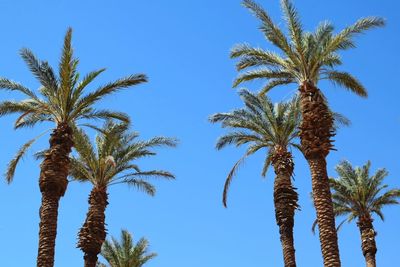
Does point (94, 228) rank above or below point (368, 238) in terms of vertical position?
below

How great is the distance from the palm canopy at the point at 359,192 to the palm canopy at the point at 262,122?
9.84m

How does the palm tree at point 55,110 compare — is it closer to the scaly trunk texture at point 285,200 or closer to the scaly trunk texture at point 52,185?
the scaly trunk texture at point 52,185

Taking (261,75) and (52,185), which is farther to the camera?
(261,75)

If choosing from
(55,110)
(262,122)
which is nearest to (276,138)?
(262,122)

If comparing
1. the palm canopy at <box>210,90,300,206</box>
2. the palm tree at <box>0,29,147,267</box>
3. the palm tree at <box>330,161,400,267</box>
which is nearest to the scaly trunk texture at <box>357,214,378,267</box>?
the palm tree at <box>330,161,400,267</box>

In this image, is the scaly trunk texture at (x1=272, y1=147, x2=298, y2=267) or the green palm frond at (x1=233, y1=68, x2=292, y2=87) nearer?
the green palm frond at (x1=233, y1=68, x2=292, y2=87)

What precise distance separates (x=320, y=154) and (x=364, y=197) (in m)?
18.0

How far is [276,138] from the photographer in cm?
3238

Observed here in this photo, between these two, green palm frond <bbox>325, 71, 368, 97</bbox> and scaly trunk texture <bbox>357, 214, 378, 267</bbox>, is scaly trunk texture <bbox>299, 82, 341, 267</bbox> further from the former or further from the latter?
scaly trunk texture <bbox>357, 214, 378, 267</bbox>

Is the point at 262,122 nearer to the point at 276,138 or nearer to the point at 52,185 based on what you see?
the point at 276,138

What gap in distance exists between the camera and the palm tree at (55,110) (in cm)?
2453

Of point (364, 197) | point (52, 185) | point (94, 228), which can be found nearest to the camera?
point (52, 185)

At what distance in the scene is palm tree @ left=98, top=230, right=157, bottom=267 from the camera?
1650 inches

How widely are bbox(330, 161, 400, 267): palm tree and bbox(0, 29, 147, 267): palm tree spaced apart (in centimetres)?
1976
